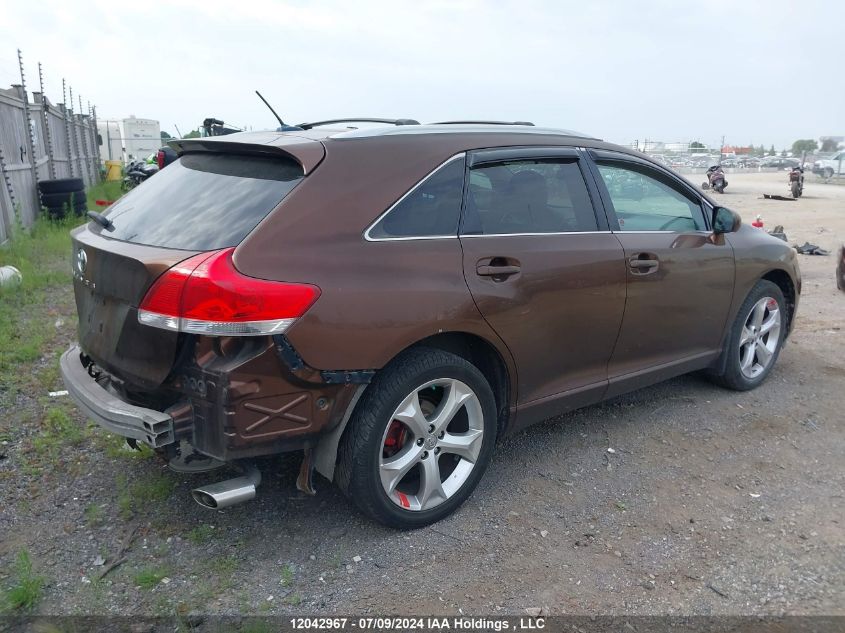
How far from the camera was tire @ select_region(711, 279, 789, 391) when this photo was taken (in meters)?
4.88

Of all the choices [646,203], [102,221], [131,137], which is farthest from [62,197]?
[131,137]

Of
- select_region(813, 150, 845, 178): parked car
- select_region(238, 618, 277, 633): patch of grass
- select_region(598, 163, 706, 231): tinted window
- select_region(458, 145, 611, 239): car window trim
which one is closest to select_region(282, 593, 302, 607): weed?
select_region(238, 618, 277, 633): patch of grass

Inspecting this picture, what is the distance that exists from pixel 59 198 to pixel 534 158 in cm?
1063

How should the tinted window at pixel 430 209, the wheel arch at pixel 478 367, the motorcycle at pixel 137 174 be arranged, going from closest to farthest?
the wheel arch at pixel 478 367 → the tinted window at pixel 430 209 → the motorcycle at pixel 137 174

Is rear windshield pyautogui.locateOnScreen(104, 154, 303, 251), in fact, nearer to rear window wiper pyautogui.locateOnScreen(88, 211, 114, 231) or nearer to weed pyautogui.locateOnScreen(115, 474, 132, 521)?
rear window wiper pyautogui.locateOnScreen(88, 211, 114, 231)

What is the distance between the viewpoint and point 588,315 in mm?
3768

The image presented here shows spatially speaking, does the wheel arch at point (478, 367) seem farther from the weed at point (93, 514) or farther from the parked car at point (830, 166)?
the parked car at point (830, 166)

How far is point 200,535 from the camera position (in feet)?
10.4

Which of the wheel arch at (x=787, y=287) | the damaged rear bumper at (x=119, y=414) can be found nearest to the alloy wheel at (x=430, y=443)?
the damaged rear bumper at (x=119, y=414)

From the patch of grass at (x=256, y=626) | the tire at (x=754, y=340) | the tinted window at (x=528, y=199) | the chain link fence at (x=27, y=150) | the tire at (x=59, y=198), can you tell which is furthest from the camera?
the tire at (x=59, y=198)

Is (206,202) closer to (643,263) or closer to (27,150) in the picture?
(643,263)

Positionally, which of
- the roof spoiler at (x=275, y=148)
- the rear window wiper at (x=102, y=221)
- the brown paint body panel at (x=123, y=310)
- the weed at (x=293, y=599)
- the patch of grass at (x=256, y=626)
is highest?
the roof spoiler at (x=275, y=148)

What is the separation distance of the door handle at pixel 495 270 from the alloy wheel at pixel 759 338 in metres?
2.35

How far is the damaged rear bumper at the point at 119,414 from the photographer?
2754 mm
